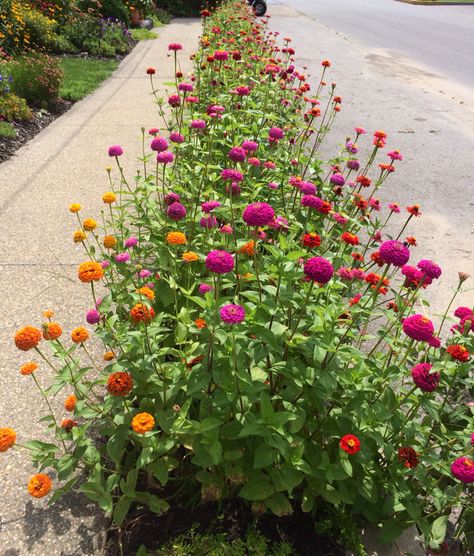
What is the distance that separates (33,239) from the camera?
3.72m

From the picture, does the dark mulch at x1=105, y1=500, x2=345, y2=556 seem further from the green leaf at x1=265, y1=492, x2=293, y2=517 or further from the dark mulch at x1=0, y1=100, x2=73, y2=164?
the dark mulch at x1=0, y1=100, x2=73, y2=164

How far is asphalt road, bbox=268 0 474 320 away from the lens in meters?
4.23

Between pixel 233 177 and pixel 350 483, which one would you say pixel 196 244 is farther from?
→ pixel 350 483

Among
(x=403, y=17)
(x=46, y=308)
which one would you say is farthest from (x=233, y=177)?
(x=403, y=17)

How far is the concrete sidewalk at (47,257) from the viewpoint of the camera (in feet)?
5.92

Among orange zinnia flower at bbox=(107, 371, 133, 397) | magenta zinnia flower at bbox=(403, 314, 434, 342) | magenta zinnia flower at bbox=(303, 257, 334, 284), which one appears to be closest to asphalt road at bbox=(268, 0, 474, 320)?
magenta zinnia flower at bbox=(403, 314, 434, 342)

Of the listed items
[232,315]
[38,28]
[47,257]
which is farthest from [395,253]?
[38,28]

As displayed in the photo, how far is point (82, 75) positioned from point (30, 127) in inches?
124

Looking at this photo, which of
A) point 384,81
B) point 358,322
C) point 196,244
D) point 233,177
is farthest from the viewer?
point 384,81

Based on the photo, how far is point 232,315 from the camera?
146 centimetres

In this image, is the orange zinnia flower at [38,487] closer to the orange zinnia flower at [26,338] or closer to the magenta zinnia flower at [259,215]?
the orange zinnia flower at [26,338]

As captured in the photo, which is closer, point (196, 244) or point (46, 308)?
point (196, 244)

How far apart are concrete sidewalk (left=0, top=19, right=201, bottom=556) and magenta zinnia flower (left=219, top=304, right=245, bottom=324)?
1107mm

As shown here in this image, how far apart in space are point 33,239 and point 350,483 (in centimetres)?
317
